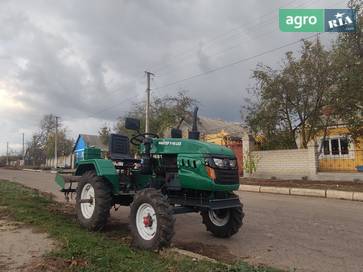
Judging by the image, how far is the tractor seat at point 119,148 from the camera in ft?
28.2

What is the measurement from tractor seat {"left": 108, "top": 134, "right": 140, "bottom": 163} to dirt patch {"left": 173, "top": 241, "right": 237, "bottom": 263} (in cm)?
220

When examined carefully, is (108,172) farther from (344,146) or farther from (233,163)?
(344,146)

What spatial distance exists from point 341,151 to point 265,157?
219 inches

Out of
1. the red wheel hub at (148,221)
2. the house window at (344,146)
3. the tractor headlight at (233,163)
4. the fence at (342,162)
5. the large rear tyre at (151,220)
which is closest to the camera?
the large rear tyre at (151,220)

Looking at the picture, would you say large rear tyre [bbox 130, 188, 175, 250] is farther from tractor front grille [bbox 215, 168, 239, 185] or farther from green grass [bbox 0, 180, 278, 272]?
tractor front grille [bbox 215, 168, 239, 185]

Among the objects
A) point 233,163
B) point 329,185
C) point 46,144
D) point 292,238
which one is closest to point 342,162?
point 329,185

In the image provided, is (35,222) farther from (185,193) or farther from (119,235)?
(185,193)

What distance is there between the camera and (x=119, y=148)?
8.91 metres

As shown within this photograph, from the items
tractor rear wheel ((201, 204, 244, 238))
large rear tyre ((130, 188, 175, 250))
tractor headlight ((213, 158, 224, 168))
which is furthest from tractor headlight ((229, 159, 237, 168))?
large rear tyre ((130, 188, 175, 250))

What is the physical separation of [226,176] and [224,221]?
1.27m

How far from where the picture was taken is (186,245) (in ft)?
23.3

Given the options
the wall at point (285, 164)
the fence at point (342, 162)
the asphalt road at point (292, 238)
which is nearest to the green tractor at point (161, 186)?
the asphalt road at point (292, 238)

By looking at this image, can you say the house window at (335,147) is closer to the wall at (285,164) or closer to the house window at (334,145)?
the house window at (334,145)

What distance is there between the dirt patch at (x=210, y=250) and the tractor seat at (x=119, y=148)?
2.20 metres
